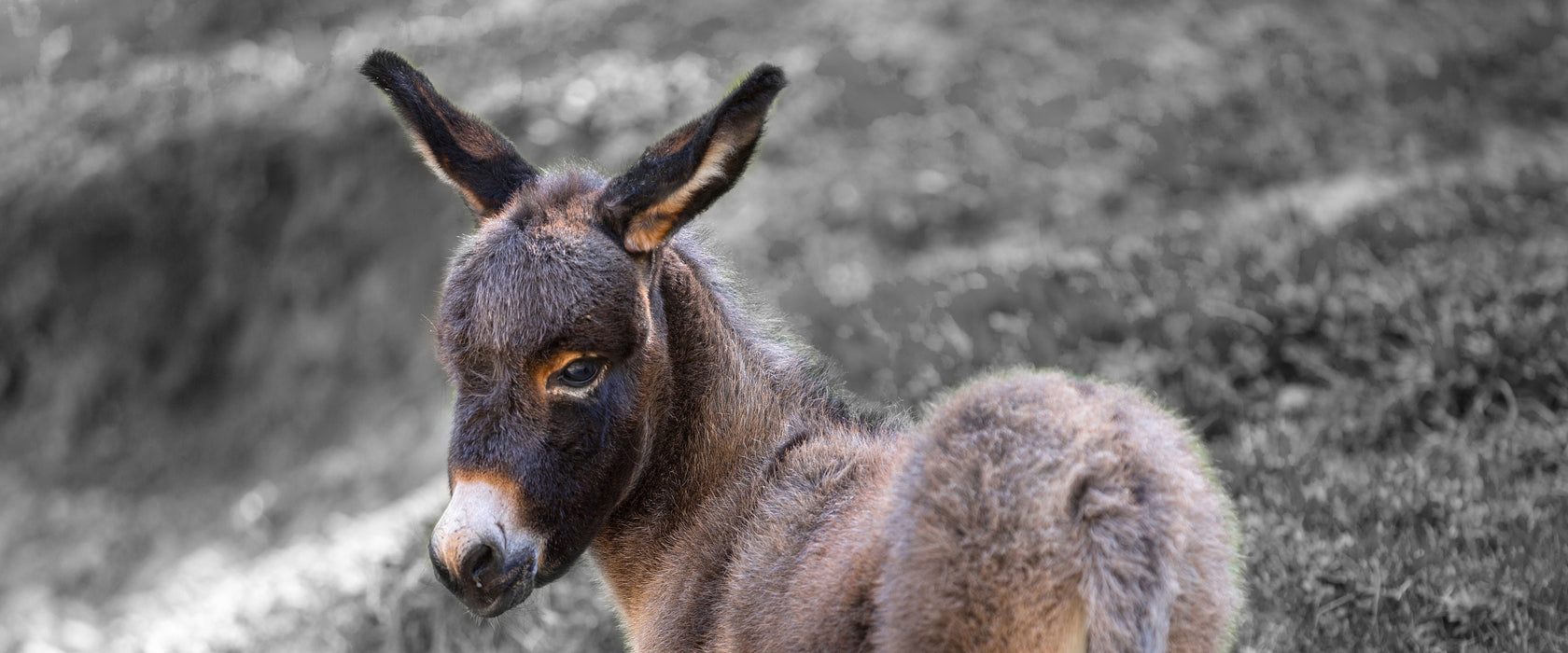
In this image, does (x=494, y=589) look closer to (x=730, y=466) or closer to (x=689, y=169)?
(x=730, y=466)

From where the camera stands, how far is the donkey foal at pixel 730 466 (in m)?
2.23

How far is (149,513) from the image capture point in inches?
469

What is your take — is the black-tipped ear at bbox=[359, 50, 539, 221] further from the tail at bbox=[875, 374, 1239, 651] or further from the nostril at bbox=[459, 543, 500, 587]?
the tail at bbox=[875, 374, 1239, 651]

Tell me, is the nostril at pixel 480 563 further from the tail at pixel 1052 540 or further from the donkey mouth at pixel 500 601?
the tail at pixel 1052 540

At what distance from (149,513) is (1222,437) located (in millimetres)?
10969

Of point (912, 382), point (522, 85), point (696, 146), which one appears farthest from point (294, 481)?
point (696, 146)

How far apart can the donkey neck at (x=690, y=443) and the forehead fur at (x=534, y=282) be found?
289 millimetres

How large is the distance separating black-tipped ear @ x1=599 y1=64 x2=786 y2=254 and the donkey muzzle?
0.79 m

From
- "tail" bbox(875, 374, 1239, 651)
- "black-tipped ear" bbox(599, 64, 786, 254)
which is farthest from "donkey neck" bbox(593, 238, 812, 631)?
"tail" bbox(875, 374, 1239, 651)

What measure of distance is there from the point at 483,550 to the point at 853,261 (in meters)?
7.01

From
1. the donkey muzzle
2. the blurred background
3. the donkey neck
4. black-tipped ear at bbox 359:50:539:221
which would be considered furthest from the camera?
the blurred background

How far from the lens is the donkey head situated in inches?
112

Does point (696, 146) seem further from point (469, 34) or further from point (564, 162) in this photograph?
point (469, 34)

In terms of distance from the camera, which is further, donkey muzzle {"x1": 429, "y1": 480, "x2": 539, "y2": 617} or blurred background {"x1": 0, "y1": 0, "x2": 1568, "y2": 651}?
blurred background {"x1": 0, "y1": 0, "x2": 1568, "y2": 651}
